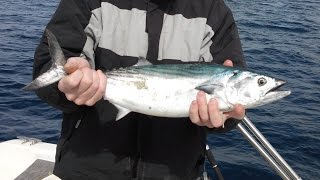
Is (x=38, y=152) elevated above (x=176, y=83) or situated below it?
below

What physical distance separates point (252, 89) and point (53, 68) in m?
1.56

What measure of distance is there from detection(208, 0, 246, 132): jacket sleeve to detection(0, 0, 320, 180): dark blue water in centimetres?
507

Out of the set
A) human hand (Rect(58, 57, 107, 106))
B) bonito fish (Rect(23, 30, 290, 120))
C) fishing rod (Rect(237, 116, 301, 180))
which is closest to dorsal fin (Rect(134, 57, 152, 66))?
bonito fish (Rect(23, 30, 290, 120))

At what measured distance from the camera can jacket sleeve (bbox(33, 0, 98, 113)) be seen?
12.1 ft

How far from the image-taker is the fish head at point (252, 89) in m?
3.83

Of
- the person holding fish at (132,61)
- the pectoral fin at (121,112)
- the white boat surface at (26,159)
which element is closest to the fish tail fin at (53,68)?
the person holding fish at (132,61)

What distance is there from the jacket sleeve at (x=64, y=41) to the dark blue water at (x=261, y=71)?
5639 millimetres

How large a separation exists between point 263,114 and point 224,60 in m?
8.12

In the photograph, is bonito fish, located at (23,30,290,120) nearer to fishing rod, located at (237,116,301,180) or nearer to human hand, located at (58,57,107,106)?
human hand, located at (58,57,107,106)

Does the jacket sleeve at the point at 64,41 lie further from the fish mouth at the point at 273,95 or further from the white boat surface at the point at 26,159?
the white boat surface at the point at 26,159

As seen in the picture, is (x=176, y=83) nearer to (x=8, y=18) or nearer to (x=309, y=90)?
(x=309, y=90)

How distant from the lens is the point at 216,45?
158 inches

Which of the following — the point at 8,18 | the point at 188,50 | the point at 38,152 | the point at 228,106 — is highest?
the point at 188,50

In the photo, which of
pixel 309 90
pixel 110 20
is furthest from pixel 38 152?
pixel 309 90
